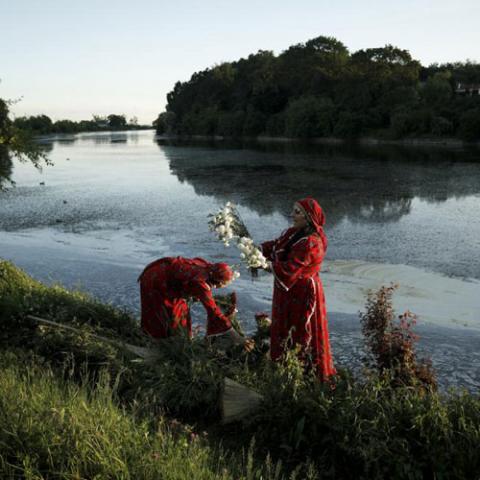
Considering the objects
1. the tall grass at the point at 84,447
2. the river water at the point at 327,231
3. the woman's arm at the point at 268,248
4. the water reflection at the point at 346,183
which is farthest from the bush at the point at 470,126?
the tall grass at the point at 84,447

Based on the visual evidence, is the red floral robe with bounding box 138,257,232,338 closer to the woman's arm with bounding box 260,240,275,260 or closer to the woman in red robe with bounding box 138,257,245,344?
the woman in red robe with bounding box 138,257,245,344

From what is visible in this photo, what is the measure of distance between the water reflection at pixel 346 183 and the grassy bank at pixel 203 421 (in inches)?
476

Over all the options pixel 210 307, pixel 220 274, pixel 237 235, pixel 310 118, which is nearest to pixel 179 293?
pixel 210 307

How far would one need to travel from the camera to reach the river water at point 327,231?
8664 mm

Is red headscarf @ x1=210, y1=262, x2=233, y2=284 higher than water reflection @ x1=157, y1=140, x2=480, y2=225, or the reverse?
red headscarf @ x1=210, y1=262, x2=233, y2=284

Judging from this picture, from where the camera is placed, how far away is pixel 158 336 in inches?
205

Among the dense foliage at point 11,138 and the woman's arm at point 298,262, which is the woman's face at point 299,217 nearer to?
the woman's arm at point 298,262

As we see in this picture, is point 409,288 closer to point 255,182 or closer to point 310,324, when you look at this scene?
point 310,324

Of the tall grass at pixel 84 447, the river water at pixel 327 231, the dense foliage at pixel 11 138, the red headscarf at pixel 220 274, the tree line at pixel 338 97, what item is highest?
the tree line at pixel 338 97

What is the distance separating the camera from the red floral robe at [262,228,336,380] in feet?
14.9

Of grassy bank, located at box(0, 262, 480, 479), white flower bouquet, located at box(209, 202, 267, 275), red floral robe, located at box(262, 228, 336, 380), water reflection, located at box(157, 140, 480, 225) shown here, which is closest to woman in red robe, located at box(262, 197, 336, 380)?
red floral robe, located at box(262, 228, 336, 380)

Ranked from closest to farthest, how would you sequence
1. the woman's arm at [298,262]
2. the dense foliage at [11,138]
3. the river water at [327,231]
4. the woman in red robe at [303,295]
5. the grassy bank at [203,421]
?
the grassy bank at [203,421]
the woman's arm at [298,262]
the woman in red robe at [303,295]
the dense foliage at [11,138]
the river water at [327,231]

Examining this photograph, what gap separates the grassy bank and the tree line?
185 feet

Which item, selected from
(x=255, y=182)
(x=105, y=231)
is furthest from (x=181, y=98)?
(x=105, y=231)
